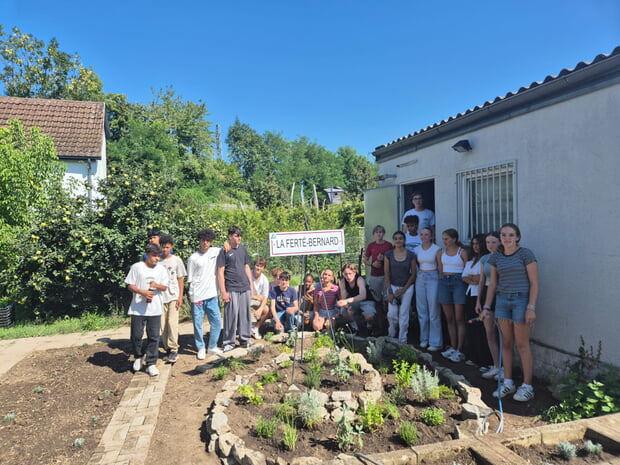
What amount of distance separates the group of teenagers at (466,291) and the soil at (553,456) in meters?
1.48

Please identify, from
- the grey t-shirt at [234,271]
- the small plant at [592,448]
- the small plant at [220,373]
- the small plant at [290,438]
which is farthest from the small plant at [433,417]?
the grey t-shirt at [234,271]

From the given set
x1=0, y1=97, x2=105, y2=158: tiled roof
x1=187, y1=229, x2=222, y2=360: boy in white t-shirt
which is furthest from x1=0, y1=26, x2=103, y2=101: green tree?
x1=187, y1=229, x2=222, y2=360: boy in white t-shirt

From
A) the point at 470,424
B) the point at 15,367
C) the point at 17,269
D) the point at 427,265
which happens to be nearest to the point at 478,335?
the point at 427,265

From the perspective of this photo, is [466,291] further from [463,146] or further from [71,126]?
[71,126]

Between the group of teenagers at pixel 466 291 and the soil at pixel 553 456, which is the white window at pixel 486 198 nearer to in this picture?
the group of teenagers at pixel 466 291

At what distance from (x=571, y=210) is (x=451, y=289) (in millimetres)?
1769

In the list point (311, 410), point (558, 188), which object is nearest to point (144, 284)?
point (311, 410)

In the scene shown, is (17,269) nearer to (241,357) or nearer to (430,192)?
(241,357)

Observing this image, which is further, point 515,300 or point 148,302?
point 148,302

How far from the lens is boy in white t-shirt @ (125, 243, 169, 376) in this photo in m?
5.43

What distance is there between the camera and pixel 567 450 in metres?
2.87

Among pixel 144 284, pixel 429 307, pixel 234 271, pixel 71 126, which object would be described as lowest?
pixel 429 307

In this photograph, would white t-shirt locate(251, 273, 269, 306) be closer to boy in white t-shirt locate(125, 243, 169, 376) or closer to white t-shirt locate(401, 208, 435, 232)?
boy in white t-shirt locate(125, 243, 169, 376)

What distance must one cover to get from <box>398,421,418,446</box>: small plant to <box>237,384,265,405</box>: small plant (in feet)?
4.79
